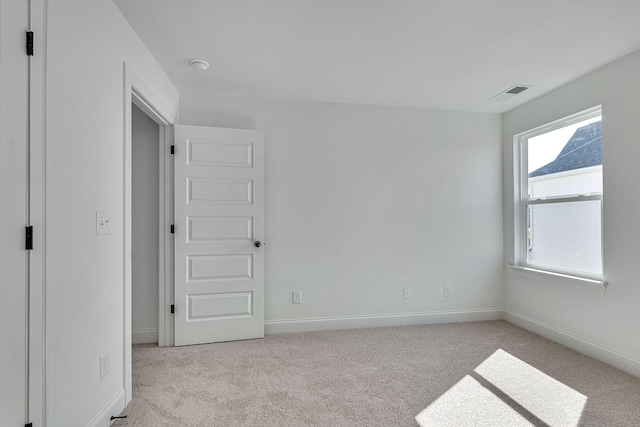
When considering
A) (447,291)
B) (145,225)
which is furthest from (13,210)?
(447,291)

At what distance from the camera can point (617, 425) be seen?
6.13 feet

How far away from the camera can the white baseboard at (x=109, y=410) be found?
5.75 feet

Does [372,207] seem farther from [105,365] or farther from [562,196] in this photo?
[105,365]

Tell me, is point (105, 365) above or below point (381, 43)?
below

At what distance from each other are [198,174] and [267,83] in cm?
106

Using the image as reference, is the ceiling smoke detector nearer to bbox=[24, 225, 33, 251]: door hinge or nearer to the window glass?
bbox=[24, 225, 33, 251]: door hinge

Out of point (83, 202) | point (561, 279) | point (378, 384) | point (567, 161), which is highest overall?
point (567, 161)

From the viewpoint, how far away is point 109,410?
186cm

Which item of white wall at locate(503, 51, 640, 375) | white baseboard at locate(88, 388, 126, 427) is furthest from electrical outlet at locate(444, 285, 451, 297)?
white baseboard at locate(88, 388, 126, 427)

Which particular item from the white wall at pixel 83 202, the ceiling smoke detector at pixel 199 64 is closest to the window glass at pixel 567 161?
the ceiling smoke detector at pixel 199 64

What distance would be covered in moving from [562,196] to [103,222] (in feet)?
12.4

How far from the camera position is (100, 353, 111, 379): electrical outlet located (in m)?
1.81

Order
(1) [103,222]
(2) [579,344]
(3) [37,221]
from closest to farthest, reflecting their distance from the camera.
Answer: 1. (3) [37,221]
2. (1) [103,222]
3. (2) [579,344]

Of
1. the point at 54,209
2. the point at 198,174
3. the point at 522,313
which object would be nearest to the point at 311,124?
the point at 198,174
